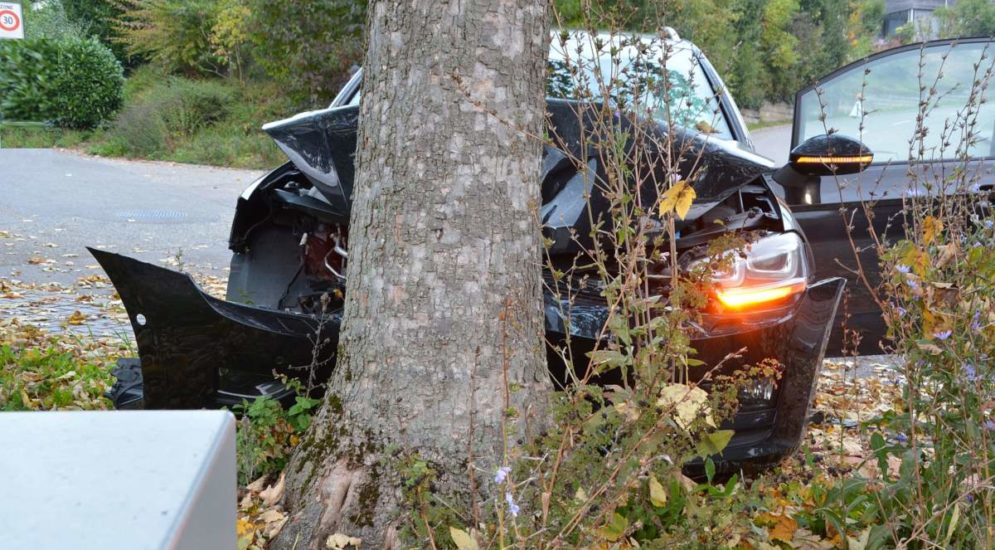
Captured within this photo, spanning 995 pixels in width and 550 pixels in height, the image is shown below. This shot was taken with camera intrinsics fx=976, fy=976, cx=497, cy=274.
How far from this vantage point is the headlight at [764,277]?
3.12m

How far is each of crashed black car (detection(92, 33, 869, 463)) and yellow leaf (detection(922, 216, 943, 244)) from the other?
49cm

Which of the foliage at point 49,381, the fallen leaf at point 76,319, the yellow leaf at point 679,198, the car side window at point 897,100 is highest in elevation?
the car side window at point 897,100

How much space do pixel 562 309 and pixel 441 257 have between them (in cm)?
41

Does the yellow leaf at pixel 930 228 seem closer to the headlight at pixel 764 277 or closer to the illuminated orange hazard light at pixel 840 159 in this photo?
the headlight at pixel 764 277

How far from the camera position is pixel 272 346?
3062 mm

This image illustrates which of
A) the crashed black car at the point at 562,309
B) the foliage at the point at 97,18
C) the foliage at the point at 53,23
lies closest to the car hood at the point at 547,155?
the crashed black car at the point at 562,309

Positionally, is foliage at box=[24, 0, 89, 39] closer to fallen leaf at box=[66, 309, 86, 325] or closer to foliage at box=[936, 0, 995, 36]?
fallen leaf at box=[66, 309, 86, 325]

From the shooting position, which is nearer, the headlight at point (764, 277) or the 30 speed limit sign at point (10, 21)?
the headlight at point (764, 277)

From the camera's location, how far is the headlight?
3.12 metres

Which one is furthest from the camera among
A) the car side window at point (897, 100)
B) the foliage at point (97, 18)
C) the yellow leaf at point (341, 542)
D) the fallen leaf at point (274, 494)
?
the foliage at point (97, 18)

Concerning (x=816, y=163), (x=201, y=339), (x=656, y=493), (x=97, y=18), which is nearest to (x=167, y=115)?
(x=97, y=18)

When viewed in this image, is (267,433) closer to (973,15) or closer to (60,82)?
(60,82)

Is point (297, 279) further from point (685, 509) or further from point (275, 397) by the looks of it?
point (685, 509)

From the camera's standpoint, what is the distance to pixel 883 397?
4910 millimetres
